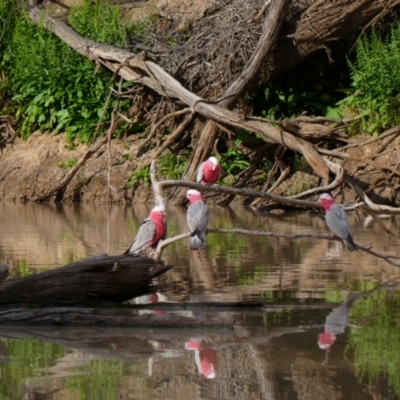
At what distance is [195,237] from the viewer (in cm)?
763

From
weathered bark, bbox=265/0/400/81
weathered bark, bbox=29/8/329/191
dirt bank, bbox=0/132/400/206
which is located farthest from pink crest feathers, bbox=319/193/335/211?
weathered bark, bbox=265/0/400/81

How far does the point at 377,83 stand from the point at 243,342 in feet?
30.1

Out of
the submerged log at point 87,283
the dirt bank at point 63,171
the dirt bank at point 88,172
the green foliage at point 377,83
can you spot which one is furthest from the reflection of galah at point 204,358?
the dirt bank at point 63,171

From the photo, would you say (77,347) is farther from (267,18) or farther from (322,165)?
(267,18)

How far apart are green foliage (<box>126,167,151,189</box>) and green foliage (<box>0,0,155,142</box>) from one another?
1405 millimetres

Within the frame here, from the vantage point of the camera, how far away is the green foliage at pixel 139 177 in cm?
1474

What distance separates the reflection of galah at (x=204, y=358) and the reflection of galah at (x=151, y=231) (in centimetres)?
250

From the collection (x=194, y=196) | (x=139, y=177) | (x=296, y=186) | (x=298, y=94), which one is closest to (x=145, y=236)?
Result: (x=194, y=196)

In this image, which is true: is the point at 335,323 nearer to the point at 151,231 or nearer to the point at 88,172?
the point at 151,231

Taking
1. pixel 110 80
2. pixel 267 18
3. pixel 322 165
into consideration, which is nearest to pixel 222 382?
pixel 322 165

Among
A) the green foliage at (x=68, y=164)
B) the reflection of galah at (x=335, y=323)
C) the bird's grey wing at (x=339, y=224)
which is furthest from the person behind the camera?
the green foliage at (x=68, y=164)

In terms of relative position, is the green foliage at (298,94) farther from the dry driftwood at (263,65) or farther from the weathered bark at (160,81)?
the weathered bark at (160,81)

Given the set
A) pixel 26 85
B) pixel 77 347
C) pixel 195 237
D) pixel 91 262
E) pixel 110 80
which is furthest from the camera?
pixel 26 85

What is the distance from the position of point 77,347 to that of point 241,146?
9826 millimetres
